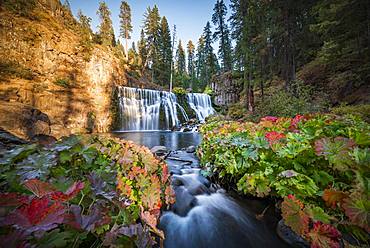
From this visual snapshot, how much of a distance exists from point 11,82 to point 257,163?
1619 cm

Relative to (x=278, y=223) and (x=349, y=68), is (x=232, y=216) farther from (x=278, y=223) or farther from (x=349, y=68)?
(x=349, y=68)

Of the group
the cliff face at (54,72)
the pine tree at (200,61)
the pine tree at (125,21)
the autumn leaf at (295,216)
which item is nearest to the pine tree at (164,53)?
the pine tree at (125,21)

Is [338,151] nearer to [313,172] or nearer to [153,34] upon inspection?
[313,172]

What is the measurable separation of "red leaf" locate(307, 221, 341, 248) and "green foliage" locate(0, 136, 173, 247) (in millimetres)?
1404

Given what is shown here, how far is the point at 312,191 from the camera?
2.11 metres

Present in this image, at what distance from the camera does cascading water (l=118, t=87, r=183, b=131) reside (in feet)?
64.9

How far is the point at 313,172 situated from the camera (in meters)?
2.33

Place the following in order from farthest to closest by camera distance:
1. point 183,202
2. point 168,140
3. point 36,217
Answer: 1. point 168,140
2. point 183,202
3. point 36,217

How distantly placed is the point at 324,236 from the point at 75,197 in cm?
202

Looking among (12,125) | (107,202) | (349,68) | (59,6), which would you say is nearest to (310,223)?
(107,202)

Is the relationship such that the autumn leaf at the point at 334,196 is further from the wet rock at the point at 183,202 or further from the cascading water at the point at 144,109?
the cascading water at the point at 144,109

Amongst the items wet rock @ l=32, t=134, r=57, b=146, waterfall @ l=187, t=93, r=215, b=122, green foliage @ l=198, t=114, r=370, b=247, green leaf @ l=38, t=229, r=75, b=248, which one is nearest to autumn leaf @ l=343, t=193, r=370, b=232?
green foliage @ l=198, t=114, r=370, b=247

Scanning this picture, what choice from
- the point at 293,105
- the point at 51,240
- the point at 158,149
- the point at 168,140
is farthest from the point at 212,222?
the point at 168,140

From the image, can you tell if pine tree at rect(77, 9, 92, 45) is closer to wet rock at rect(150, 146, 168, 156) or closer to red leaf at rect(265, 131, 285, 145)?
wet rock at rect(150, 146, 168, 156)
